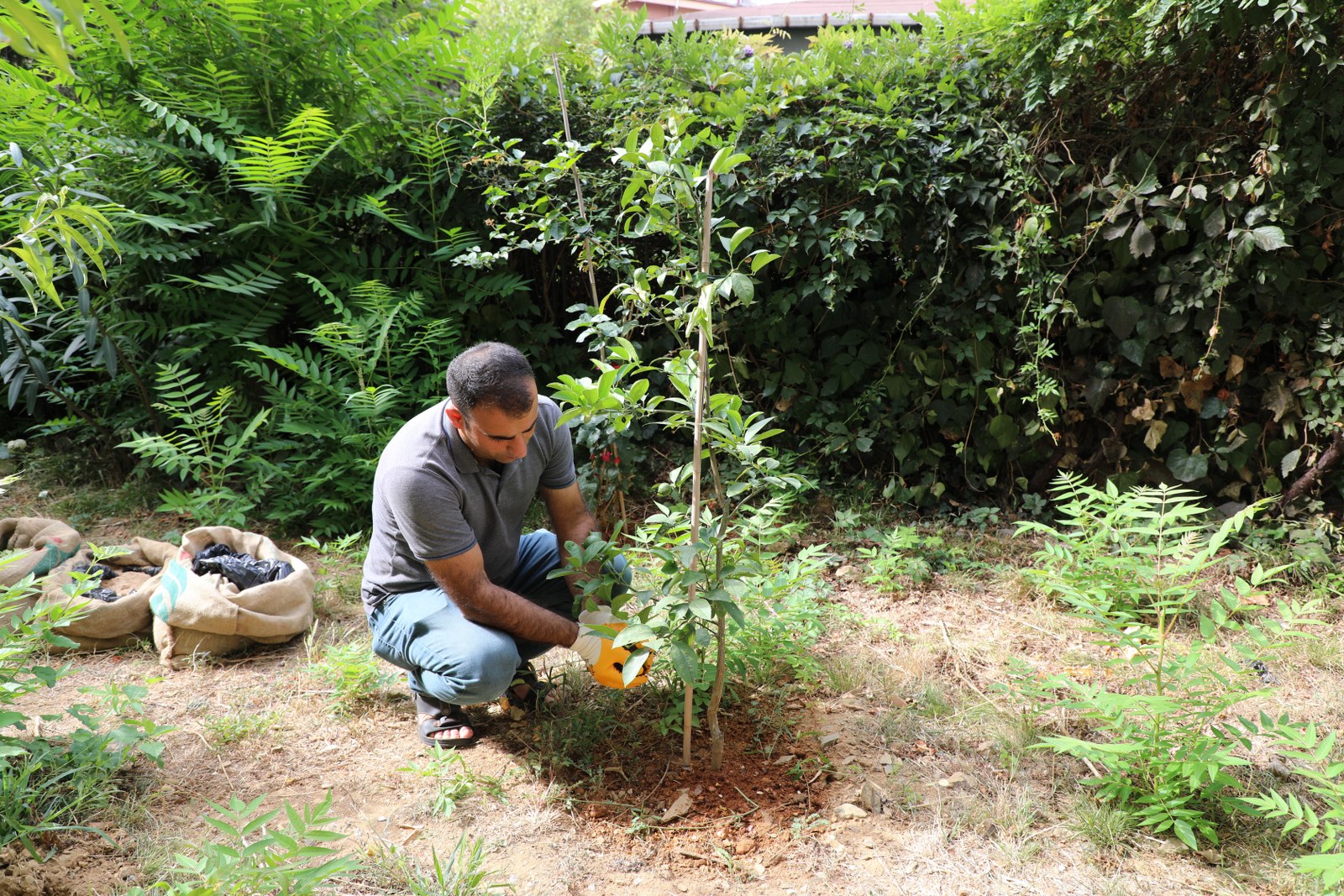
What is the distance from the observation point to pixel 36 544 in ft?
10.6

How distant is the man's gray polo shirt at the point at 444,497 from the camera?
2213mm

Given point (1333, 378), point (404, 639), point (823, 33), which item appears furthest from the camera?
point (823, 33)

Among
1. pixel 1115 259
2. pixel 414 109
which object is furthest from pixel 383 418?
pixel 1115 259

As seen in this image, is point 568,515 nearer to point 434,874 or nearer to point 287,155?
point 434,874

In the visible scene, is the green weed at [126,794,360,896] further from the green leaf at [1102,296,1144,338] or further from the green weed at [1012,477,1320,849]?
the green leaf at [1102,296,1144,338]

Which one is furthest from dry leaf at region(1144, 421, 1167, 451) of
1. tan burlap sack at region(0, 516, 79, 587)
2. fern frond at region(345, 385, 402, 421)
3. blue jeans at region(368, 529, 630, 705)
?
tan burlap sack at region(0, 516, 79, 587)

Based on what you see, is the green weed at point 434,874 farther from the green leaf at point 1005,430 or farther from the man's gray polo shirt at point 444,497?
the green leaf at point 1005,430

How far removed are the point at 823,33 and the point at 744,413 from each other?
176 centimetres

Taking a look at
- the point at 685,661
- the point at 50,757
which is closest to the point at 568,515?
the point at 685,661

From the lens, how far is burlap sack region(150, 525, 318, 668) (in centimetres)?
283

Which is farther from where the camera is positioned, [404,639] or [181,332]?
[181,332]

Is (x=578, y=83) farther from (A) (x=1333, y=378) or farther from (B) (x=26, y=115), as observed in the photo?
(A) (x=1333, y=378)

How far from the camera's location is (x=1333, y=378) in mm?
3189

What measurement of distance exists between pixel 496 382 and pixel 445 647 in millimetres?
735
